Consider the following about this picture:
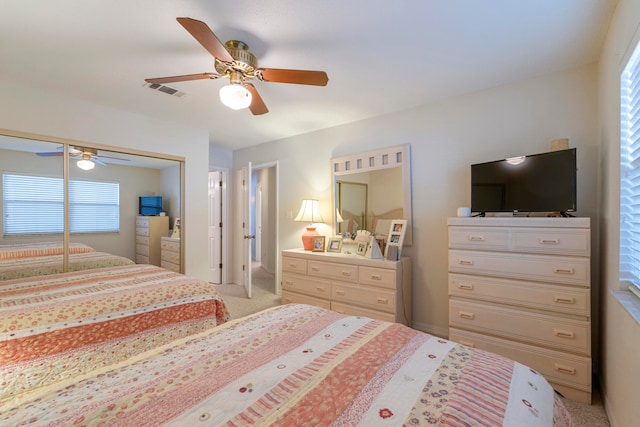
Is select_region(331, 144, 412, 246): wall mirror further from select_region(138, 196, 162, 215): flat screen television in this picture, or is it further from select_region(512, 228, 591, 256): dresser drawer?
select_region(138, 196, 162, 215): flat screen television

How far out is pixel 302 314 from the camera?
1.60 meters

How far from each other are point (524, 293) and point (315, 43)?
2.33 metres

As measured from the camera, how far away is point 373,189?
134 inches

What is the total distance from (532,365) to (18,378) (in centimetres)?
319

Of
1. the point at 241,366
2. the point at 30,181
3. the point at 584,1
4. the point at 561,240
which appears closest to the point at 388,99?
the point at 584,1

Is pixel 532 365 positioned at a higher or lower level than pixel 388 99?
lower

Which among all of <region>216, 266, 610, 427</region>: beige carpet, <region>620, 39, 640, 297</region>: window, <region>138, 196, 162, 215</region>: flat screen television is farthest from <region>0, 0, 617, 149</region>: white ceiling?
<region>216, 266, 610, 427</region>: beige carpet

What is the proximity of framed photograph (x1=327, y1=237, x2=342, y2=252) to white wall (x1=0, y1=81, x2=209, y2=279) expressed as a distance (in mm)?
1703

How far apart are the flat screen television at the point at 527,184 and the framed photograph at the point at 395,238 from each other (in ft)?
A: 2.42

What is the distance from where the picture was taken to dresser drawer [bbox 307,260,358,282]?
3068 millimetres

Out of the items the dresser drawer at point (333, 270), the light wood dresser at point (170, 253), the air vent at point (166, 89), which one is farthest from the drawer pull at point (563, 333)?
the light wood dresser at point (170, 253)

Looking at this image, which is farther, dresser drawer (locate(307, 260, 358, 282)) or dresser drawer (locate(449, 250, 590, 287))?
dresser drawer (locate(307, 260, 358, 282))

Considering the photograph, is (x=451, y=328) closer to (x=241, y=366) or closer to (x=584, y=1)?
(x=241, y=366)

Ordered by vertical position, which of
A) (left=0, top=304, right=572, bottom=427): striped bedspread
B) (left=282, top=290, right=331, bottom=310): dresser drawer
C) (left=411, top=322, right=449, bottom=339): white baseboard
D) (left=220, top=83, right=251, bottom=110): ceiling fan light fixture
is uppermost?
(left=220, top=83, right=251, bottom=110): ceiling fan light fixture
